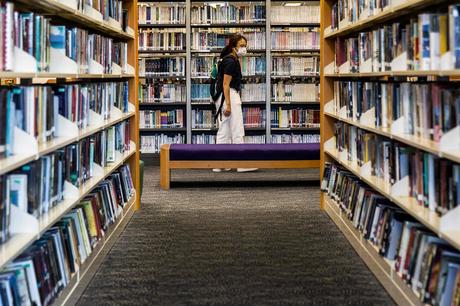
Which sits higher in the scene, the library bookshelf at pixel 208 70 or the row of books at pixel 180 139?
the library bookshelf at pixel 208 70

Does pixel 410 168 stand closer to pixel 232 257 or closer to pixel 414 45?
pixel 414 45

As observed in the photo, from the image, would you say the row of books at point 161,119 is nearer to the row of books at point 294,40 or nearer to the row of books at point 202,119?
the row of books at point 202,119

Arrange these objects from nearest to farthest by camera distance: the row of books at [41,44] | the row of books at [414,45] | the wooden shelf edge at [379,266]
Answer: the row of books at [41,44], the row of books at [414,45], the wooden shelf edge at [379,266]

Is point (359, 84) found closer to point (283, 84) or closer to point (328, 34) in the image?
point (328, 34)

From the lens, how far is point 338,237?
553 centimetres

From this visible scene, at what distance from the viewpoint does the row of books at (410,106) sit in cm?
324

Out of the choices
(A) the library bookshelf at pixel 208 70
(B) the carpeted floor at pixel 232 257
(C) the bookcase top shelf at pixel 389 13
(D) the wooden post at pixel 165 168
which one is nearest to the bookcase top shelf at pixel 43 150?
(B) the carpeted floor at pixel 232 257

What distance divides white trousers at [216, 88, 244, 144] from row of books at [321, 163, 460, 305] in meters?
3.16

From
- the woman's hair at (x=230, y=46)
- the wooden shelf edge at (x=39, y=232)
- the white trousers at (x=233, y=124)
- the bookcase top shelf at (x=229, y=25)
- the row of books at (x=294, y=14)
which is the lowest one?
the wooden shelf edge at (x=39, y=232)

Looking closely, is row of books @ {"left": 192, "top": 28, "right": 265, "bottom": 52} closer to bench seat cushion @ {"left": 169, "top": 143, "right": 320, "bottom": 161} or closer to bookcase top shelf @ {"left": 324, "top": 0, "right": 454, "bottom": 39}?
bench seat cushion @ {"left": 169, "top": 143, "right": 320, "bottom": 161}

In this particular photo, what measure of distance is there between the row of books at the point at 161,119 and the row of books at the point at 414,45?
497cm

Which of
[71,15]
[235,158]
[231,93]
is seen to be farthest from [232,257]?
[231,93]

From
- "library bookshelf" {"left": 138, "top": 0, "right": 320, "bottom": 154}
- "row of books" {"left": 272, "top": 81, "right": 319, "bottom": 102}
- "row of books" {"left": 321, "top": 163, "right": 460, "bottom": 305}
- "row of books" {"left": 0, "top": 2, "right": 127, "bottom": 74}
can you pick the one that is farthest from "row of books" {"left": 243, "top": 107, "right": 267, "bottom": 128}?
"row of books" {"left": 0, "top": 2, "right": 127, "bottom": 74}

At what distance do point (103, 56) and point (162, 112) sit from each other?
4.85m
